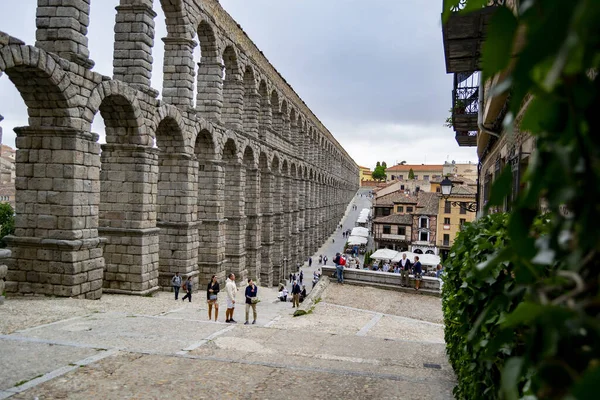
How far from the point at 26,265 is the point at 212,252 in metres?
9.69

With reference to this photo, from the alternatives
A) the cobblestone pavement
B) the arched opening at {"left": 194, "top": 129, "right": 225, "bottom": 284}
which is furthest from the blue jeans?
the cobblestone pavement

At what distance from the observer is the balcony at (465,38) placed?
781 cm

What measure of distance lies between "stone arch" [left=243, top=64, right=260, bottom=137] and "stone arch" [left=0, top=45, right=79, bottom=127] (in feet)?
51.6

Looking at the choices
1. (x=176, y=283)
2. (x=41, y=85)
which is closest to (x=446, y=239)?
(x=176, y=283)

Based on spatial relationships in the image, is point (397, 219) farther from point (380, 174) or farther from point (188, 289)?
point (380, 174)

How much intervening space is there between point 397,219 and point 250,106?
30.9 metres

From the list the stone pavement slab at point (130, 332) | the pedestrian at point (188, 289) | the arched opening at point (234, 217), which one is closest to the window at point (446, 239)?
the arched opening at point (234, 217)

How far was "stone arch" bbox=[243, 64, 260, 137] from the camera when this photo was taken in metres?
27.4

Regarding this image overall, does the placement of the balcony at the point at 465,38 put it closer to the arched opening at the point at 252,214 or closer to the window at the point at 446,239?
the arched opening at the point at 252,214

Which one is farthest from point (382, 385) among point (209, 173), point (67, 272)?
point (209, 173)

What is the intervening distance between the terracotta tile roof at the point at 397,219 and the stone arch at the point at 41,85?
147ft

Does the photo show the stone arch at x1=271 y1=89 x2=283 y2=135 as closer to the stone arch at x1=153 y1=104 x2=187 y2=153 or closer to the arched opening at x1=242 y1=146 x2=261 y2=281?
the arched opening at x1=242 y1=146 x2=261 y2=281

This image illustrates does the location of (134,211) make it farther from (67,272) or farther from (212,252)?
(212,252)

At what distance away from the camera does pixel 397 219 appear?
2147 inches
